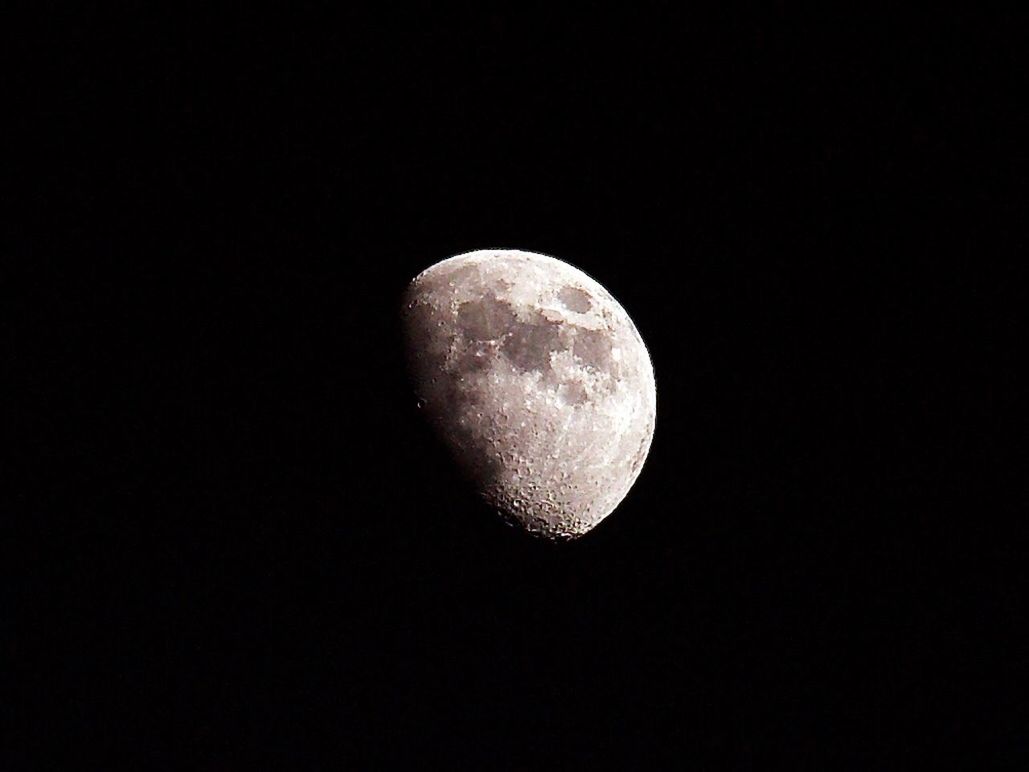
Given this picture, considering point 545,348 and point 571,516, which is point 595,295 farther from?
point 571,516

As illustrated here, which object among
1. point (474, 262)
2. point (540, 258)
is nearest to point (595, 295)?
point (540, 258)

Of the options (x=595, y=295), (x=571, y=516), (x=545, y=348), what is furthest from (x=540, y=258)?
(x=571, y=516)

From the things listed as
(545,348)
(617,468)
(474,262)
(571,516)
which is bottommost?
(571,516)

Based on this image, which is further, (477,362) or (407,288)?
(407,288)

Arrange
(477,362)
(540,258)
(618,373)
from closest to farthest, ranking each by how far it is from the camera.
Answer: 1. (477,362)
2. (618,373)
3. (540,258)

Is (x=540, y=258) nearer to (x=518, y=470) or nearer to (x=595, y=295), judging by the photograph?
(x=595, y=295)

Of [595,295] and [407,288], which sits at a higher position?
[595,295]

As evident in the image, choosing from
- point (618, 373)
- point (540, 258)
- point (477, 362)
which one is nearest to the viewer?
point (477, 362)
